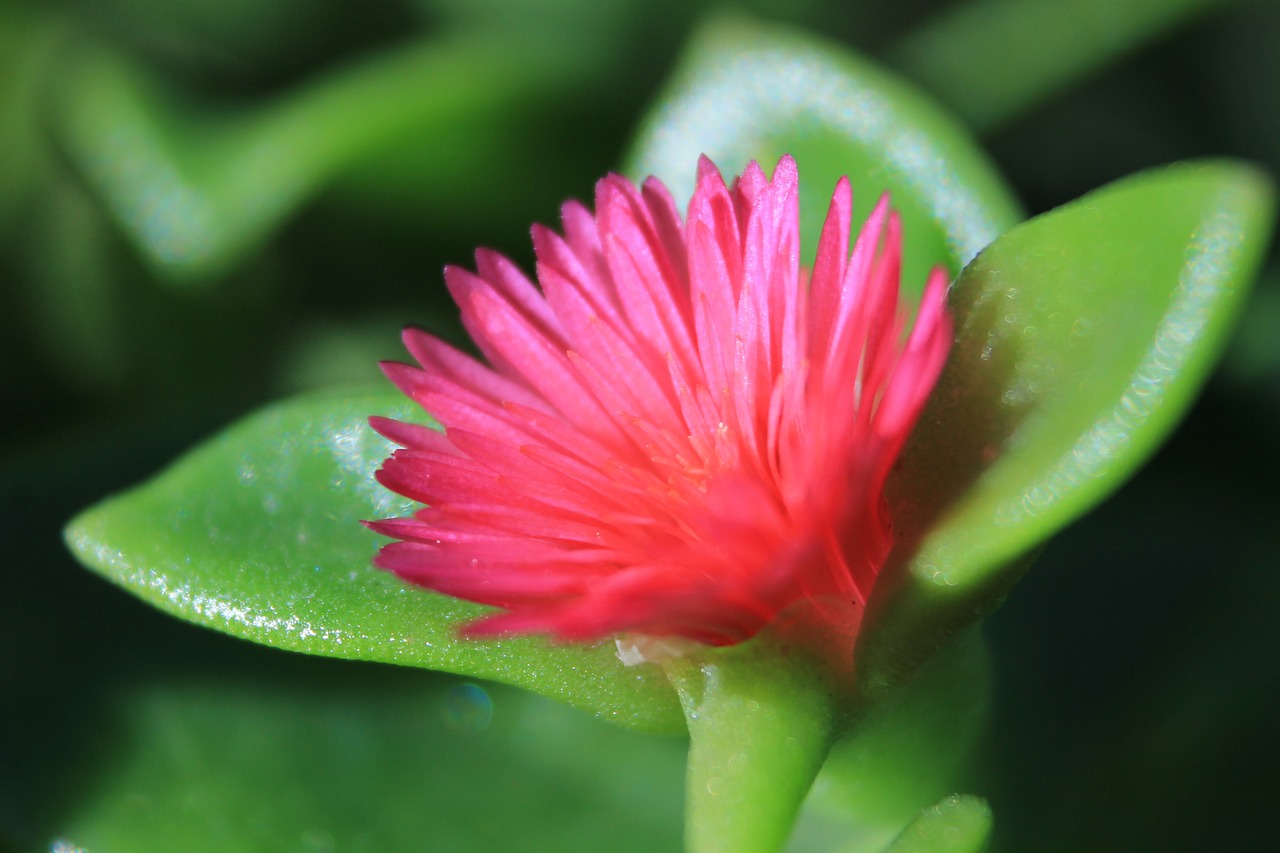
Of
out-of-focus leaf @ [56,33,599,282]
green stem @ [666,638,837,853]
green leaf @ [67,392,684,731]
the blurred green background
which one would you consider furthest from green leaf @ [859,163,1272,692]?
out-of-focus leaf @ [56,33,599,282]

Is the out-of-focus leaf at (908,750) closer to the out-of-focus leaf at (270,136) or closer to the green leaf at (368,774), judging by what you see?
the green leaf at (368,774)

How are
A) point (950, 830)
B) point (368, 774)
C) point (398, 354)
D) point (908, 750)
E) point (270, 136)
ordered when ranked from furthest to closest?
point (398, 354)
point (270, 136)
point (368, 774)
point (908, 750)
point (950, 830)

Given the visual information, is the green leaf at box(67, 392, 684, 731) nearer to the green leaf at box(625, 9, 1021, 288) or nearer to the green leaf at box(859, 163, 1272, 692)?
the green leaf at box(859, 163, 1272, 692)

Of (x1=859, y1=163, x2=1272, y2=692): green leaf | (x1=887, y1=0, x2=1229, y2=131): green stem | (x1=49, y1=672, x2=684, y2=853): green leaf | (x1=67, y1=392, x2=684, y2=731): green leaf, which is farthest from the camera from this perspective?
(x1=887, y1=0, x2=1229, y2=131): green stem

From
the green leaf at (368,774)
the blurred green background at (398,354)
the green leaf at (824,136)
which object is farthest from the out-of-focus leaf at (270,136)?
the green leaf at (368,774)

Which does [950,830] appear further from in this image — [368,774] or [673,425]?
[368,774]

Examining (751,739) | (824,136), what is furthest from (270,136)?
(751,739)
